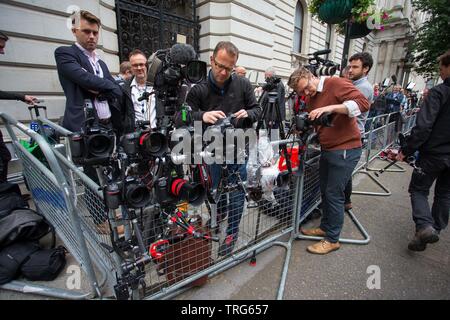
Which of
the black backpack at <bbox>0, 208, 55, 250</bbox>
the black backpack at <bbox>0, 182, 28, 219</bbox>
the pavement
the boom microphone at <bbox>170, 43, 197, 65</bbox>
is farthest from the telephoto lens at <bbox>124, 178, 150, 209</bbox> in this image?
the black backpack at <bbox>0, 182, 28, 219</bbox>

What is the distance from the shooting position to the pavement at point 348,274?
7.07 feet

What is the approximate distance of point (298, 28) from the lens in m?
13.3

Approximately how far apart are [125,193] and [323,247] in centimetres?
227

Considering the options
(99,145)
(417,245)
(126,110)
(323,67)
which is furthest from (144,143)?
(417,245)

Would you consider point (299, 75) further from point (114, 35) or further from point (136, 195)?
point (114, 35)

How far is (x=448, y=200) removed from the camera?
107 inches

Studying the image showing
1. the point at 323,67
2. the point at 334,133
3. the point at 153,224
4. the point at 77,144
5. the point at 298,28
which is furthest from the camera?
the point at 298,28

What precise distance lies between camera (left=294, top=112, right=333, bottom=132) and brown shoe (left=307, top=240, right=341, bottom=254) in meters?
1.36

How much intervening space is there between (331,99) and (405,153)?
4.53 feet

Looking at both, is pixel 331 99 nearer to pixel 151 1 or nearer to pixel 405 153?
pixel 405 153

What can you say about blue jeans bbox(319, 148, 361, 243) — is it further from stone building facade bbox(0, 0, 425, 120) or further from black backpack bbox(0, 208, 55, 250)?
stone building facade bbox(0, 0, 425, 120)

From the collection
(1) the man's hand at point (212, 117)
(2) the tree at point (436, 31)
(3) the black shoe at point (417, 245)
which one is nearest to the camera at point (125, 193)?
(1) the man's hand at point (212, 117)

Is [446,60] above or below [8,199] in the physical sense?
above

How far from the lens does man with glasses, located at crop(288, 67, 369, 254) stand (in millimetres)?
2156
